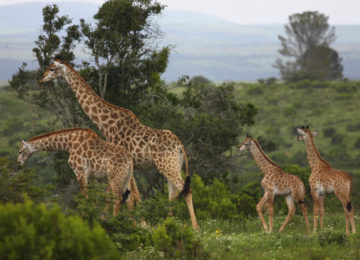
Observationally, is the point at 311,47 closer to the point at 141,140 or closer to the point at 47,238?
the point at 141,140

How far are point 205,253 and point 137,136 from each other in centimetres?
474

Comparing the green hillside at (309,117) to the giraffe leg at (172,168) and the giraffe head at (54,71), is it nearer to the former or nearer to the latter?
the giraffe leg at (172,168)

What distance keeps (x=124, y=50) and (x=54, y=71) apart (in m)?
5.45

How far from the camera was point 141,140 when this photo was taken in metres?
13.7

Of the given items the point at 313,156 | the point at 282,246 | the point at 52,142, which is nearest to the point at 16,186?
the point at 52,142

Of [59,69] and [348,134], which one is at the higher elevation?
[59,69]

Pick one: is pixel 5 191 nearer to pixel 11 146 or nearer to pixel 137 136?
pixel 137 136

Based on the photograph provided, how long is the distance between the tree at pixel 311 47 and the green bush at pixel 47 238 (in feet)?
276

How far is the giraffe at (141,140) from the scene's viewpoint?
13680 mm

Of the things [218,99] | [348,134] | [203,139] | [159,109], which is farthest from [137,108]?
[348,134]

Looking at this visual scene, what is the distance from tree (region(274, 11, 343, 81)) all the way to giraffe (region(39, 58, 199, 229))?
77.4 m

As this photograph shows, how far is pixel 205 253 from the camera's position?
9.59 metres

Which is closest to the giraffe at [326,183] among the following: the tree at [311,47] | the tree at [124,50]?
the tree at [124,50]

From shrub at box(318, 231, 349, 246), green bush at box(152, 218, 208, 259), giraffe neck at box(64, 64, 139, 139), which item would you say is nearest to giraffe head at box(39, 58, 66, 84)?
giraffe neck at box(64, 64, 139, 139)
